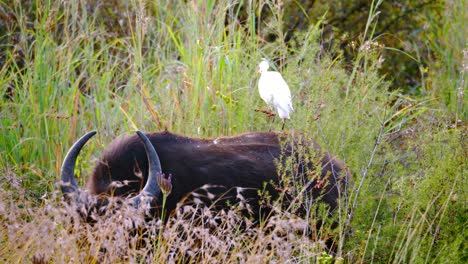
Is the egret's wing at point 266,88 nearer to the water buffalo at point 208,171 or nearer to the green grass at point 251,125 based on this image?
the green grass at point 251,125

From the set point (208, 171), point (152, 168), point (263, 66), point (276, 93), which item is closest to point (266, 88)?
point (276, 93)

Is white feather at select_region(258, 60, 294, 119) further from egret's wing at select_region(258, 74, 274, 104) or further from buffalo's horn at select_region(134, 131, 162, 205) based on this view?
buffalo's horn at select_region(134, 131, 162, 205)

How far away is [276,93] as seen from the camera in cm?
566

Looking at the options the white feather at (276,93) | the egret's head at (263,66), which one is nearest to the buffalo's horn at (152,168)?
the white feather at (276,93)

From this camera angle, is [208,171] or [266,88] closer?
[208,171]

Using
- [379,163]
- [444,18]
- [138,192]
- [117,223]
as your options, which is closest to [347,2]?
[444,18]

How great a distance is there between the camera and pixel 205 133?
622 cm

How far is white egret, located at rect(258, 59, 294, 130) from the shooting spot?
5.62 metres

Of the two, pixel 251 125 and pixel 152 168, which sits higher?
pixel 152 168

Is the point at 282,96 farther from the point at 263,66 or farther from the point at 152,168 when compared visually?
the point at 152,168

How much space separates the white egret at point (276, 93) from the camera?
18.4ft

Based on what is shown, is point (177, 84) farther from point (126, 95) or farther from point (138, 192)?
point (138, 192)

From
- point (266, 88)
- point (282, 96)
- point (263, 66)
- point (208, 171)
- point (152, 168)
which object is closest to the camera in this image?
point (152, 168)

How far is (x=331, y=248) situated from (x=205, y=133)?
172 cm
